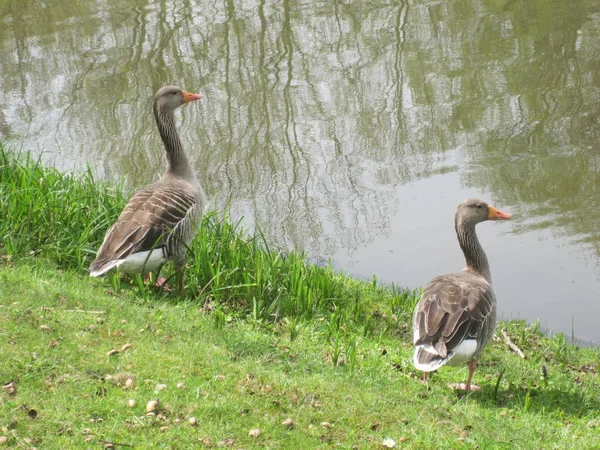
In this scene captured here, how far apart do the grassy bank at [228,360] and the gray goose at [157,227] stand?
32cm

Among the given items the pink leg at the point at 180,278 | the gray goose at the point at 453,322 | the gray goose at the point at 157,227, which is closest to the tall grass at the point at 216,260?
the pink leg at the point at 180,278

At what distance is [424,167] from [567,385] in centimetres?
618

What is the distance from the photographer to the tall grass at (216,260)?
8.30 meters

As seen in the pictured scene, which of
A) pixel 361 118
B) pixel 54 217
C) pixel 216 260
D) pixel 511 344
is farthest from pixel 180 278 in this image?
pixel 361 118

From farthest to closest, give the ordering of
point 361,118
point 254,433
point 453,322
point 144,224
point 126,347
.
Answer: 1. point 361,118
2. point 144,224
3. point 453,322
4. point 126,347
5. point 254,433

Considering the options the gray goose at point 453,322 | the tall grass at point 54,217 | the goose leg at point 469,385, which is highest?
the tall grass at point 54,217

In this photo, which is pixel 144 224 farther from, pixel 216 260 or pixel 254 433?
pixel 254 433

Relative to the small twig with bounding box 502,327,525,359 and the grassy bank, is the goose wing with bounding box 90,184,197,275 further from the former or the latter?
the small twig with bounding box 502,327,525,359

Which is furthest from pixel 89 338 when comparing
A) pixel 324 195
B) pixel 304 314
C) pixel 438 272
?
pixel 324 195

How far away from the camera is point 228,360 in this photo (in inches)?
255

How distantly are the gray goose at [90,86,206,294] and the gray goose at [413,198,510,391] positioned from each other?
2490mm

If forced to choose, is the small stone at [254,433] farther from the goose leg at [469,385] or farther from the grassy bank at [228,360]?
the goose leg at [469,385]

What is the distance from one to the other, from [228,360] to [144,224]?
1900mm

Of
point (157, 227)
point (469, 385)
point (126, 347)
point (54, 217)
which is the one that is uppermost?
point (157, 227)
